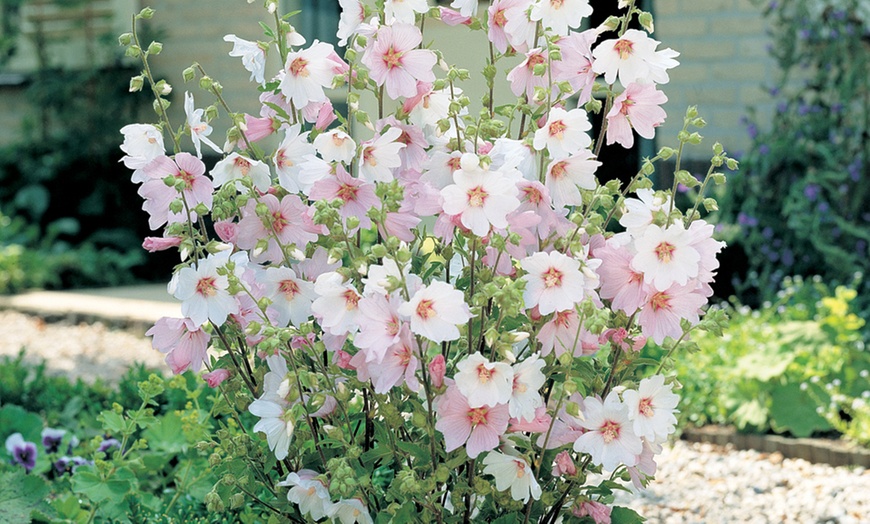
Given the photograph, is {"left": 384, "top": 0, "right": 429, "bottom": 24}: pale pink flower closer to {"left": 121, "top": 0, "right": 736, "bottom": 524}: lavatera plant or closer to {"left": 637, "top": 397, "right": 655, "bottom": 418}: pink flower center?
{"left": 121, "top": 0, "right": 736, "bottom": 524}: lavatera plant

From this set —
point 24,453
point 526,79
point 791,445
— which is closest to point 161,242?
point 526,79

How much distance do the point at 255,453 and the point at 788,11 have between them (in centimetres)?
406

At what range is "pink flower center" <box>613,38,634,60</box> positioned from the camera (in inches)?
51.1

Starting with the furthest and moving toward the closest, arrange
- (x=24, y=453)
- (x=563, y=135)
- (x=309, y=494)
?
(x=24, y=453), (x=309, y=494), (x=563, y=135)

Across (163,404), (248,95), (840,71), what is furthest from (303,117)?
(248,95)

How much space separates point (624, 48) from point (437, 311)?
0.43 m

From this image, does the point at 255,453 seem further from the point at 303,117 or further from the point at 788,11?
the point at 788,11

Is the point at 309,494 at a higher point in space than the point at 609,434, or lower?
lower

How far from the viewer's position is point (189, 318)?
51.0 inches

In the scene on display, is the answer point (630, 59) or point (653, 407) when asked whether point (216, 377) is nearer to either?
point (653, 407)

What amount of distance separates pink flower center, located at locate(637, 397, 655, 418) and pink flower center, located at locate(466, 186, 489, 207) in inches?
12.6

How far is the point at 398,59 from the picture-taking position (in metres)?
1.31

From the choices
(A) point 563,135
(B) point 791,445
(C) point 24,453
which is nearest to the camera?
(A) point 563,135

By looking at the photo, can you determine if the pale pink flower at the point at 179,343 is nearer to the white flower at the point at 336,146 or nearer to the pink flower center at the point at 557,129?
the white flower at the point at 336,146
